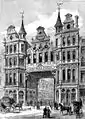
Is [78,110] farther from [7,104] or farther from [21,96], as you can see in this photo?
[7,104]

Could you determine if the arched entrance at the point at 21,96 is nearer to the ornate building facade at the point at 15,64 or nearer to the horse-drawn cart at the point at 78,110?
the ornate building facade at the point at 15,64

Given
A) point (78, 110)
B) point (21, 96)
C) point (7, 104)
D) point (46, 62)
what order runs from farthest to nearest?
point (46, 62), point (7, 104), point (21, 96), point (78, 110)

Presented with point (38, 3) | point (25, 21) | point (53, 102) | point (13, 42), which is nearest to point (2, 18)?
point (25, 21)

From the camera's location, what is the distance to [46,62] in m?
9.55

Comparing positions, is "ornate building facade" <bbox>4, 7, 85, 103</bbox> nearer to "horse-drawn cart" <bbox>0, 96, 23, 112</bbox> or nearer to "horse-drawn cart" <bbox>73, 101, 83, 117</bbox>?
"horse-drawn cart" <bbox>0, 96, 23, 112</bbox>

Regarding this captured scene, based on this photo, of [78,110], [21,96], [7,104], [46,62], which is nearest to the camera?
[78,110]

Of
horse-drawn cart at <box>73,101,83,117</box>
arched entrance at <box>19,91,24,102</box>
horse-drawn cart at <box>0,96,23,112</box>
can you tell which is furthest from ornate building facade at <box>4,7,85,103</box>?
horse-drawn cart at <box>73,101,83,117</box>

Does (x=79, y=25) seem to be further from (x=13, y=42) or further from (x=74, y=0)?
(x=13, y=42)

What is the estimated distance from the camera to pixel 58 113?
24.4 ft

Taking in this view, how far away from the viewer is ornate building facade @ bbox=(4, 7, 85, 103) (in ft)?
28.0

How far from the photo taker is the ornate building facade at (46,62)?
28.0 ft

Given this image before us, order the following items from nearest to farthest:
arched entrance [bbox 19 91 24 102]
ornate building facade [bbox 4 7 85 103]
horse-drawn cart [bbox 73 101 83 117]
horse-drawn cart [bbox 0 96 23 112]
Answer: horse-drawn cart [bbox 73 101 83 117] → ornate building facade [bbox 4 7 85 103] → horse-drawn cart [bbox 0 96 23 112] → arched entrance [bbox 19 91 24 102]

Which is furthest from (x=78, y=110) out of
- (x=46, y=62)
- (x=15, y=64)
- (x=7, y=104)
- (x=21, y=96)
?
(x=15, y=64)

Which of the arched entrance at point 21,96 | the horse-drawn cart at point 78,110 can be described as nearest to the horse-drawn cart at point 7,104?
the arched entrance at point 21,96
